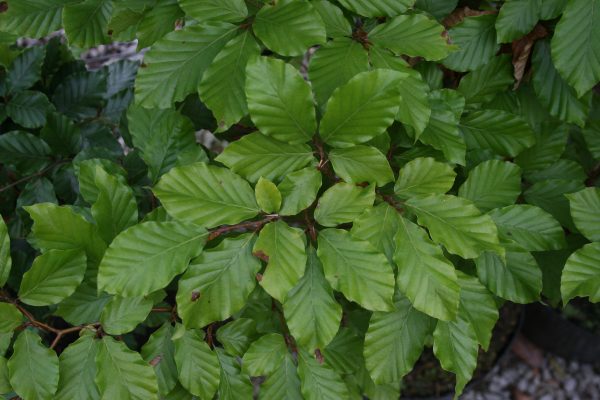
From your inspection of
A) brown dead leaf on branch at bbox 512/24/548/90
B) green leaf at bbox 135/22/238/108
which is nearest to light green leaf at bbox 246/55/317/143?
green leaf at bbox 135/22/238/108

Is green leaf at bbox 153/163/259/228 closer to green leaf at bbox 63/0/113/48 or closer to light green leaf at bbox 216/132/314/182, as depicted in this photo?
light green leaf at bbox 216/132/314/182

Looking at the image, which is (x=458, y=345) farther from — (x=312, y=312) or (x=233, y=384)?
(x=233, y=384)

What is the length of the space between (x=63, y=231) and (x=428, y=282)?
530 millimetres

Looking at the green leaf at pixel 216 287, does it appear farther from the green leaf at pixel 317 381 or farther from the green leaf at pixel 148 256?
the green leaf at pixel 317 381

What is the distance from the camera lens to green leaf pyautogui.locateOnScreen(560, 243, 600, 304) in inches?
32.5

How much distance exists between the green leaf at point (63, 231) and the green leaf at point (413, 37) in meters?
0.51

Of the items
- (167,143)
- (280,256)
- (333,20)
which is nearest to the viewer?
(280,256)

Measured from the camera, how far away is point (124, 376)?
2.54ft

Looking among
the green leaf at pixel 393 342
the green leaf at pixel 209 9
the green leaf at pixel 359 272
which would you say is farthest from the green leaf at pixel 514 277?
the green leaf at pixel 209 9

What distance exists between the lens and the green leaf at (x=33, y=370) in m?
0.76

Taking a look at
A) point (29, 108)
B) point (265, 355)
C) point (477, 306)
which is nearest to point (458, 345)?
point (477, 306)

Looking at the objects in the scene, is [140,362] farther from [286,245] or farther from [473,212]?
[473,212]

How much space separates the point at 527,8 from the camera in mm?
880

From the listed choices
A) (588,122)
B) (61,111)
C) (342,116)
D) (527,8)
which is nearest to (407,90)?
(342,116)
